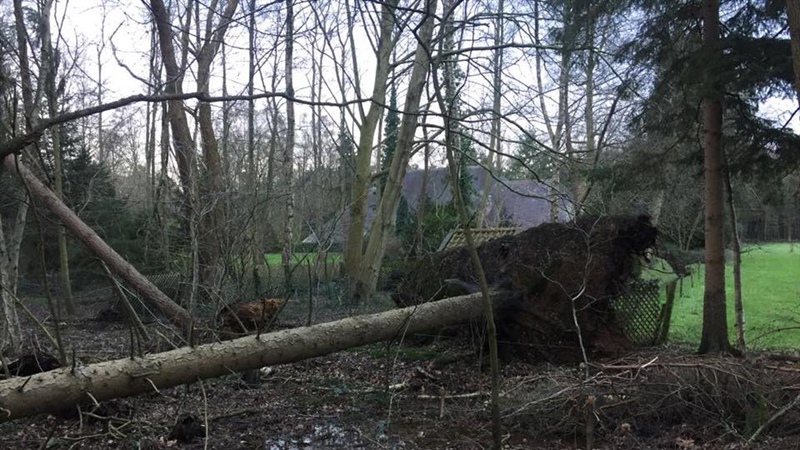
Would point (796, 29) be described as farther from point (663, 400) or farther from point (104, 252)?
point (104, 252)

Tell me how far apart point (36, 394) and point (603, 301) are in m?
5.68

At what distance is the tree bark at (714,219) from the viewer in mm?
6652

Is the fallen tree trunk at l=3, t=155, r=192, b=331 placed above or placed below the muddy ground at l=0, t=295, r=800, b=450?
above

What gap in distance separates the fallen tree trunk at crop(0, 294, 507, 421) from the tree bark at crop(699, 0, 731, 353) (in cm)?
300

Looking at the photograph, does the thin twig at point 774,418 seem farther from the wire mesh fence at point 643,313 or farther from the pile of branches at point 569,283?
the wire mesh fence at point 643,313

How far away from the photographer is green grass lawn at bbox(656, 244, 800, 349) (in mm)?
9789

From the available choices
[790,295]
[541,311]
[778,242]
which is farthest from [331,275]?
[778,242]

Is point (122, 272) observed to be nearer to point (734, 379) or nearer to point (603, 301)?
point (603, 301)

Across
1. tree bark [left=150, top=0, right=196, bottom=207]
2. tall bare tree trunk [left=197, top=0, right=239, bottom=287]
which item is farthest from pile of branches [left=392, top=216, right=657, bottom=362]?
tree bark [left=150, top=0, right=196, bottom=207]

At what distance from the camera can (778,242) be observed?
3553cm

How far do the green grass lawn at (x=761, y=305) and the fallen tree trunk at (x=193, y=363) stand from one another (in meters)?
3.83

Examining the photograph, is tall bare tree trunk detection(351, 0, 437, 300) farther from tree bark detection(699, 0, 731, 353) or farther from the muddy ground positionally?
the muddy ground

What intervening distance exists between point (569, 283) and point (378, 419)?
2864 mm

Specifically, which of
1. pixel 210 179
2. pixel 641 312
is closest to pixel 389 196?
pixel 210 179
